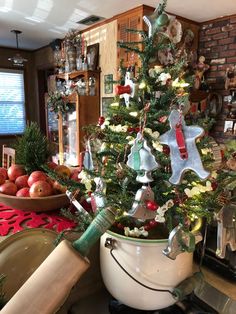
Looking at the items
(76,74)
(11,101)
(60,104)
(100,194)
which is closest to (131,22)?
(76,74)

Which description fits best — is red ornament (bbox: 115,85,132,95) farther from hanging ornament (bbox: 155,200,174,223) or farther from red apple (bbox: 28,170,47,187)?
red apple (bbox: 28,170,47,187)

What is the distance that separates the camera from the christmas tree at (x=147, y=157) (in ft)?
1.95

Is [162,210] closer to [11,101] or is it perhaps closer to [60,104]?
[60,104]

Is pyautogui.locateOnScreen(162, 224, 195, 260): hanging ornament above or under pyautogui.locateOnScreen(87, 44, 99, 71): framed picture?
under

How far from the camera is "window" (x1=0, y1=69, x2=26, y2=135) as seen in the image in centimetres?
448

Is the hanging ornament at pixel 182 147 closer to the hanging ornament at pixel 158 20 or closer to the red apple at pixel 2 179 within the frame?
the hanging ornament at pixel 158 20

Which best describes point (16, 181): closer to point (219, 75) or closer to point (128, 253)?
point (128, 253)

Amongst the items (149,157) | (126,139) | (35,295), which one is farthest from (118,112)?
(35,295)

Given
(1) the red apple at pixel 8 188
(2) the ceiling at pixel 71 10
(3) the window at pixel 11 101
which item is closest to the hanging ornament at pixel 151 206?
(1) the red apple at pixel 8 188

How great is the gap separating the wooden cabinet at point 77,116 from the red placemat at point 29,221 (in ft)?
6.35

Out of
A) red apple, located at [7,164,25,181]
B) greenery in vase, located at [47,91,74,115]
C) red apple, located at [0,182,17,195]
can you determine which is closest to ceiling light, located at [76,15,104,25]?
greenery in vase, located at [47,91,74,115]

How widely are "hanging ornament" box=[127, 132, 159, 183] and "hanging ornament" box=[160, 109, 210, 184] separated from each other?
0.04 m

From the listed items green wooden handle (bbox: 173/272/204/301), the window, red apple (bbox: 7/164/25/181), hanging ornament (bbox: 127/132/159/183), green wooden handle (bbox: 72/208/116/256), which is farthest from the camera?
the window

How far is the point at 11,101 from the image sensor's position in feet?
15.0
